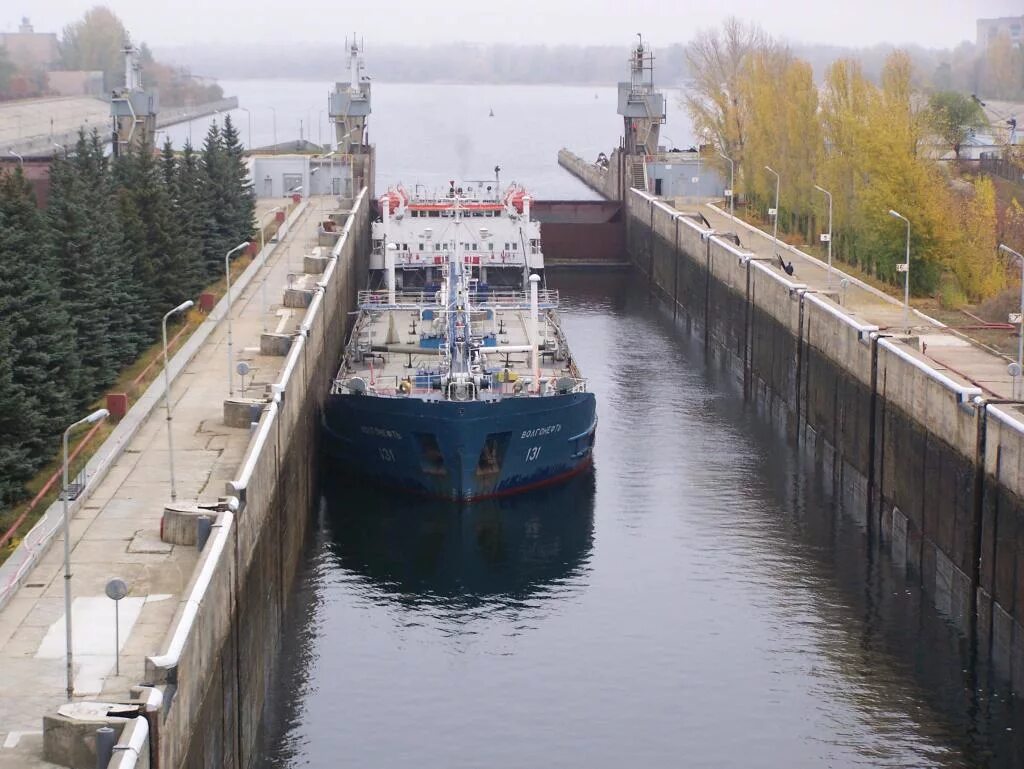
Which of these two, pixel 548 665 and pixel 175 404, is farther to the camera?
pixel 175 404

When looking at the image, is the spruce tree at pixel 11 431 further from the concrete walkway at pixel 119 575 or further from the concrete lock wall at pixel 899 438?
the concrete lock wall at pixel 899 438

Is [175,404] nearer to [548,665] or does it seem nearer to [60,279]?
[60,279]

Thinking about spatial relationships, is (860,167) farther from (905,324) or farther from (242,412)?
(242,412)

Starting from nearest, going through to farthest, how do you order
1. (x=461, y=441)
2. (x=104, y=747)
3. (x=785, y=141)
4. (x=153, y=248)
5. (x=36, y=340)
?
(x=104, y=747) < (x=36, y=340) < (x=461, y=441) < (x=153, y=248) < (x=785, y=141)

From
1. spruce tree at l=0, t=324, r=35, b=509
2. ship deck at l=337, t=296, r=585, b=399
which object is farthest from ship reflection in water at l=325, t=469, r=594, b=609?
spruce tree at l=0, t=324, r=35, b=509

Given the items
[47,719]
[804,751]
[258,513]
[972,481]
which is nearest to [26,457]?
[258,513]

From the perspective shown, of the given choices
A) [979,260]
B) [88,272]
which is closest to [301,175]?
[979,260]
